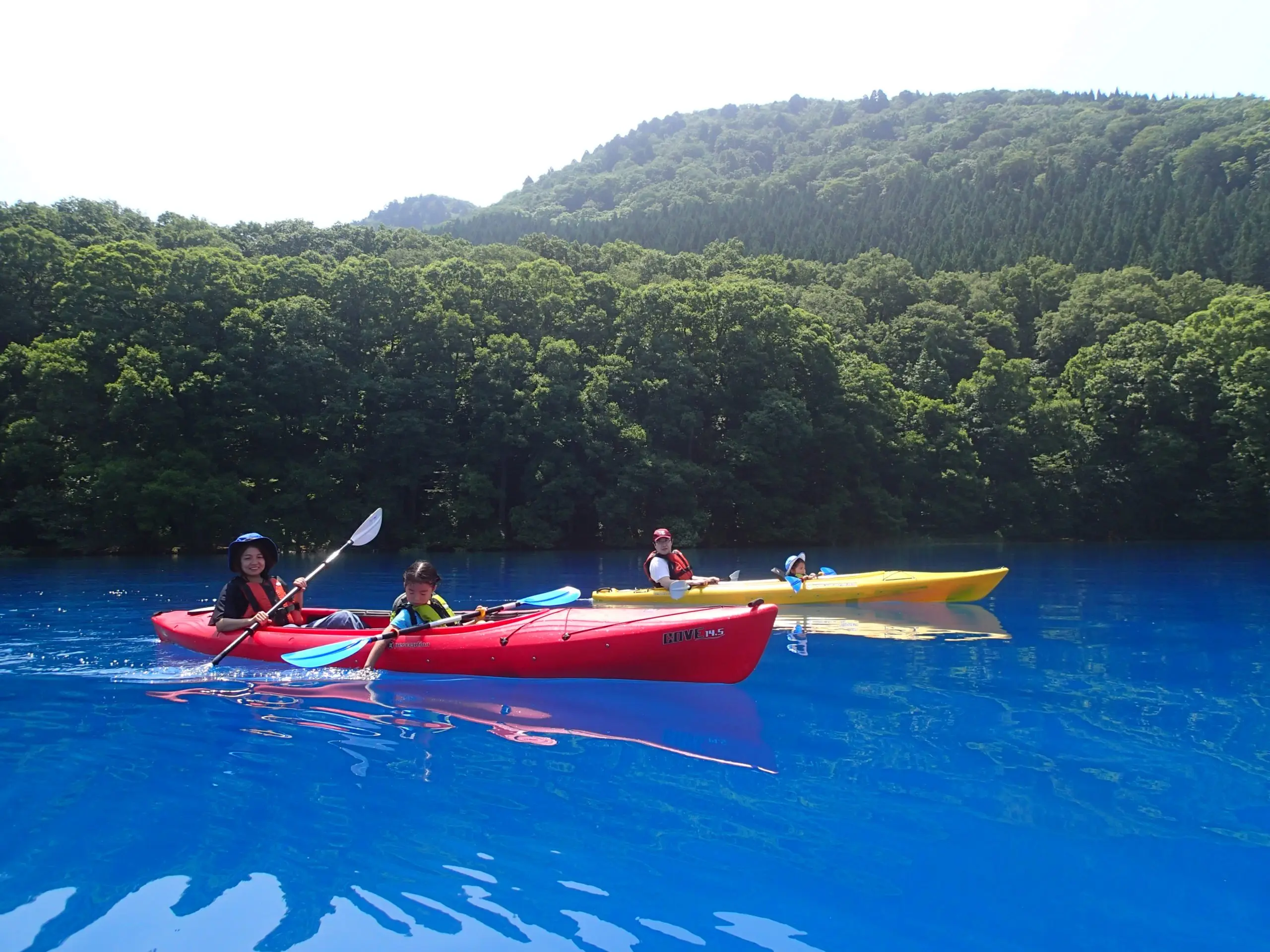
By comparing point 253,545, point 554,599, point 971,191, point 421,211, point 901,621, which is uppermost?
point 421,211

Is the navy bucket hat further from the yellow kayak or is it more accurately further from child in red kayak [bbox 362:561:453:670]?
the yellow kayak

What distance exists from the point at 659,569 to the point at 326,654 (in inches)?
212

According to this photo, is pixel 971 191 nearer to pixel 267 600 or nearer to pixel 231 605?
pixel 267 600

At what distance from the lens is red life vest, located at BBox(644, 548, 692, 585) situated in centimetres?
1352

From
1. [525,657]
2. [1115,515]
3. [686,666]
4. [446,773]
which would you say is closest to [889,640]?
[686,666]

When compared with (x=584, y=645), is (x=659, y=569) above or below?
above

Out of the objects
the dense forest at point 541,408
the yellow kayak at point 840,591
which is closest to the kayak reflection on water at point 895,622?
the yellow kayak at point 840,591

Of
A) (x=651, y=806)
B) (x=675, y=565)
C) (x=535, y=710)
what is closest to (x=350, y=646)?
(x=535, y=710)

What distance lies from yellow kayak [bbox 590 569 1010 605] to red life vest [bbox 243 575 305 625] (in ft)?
16.1

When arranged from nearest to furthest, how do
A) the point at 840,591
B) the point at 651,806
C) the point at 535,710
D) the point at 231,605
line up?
1. the point at 651,806
2. the point at 535,710
3. the point at 231,605
4. the point at 840,591

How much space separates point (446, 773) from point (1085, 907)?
3.73 metres

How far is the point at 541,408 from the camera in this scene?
3291cm

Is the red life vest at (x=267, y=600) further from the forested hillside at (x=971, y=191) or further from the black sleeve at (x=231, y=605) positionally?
the forested hillside at (x=971, y=191)

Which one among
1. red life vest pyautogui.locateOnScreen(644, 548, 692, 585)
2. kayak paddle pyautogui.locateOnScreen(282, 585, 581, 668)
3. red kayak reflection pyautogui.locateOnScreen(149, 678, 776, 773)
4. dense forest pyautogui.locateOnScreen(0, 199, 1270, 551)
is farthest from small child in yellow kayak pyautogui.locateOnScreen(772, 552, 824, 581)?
dense forest pyautogui.locateOnScreen(0, 199, 1270, 551)
